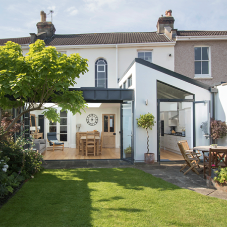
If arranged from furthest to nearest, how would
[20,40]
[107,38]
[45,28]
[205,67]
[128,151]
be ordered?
[20,40]
[45,28]
[107,38]
[205,67]
[128,151]

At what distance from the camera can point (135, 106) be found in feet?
27.1

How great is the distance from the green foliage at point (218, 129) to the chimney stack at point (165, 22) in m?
8.56

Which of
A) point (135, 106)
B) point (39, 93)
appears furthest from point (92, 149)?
point (39, 93)

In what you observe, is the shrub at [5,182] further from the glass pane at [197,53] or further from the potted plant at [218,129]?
the glass pane at [197,53]

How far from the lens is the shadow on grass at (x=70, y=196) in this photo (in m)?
3.61

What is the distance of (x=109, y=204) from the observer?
13.7 ft

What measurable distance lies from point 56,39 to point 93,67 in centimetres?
352

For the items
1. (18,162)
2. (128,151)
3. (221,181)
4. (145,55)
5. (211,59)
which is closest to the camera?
(221,181)

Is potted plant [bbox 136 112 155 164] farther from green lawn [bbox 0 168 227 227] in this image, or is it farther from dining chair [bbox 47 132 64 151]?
dining chair [bbox 47 132 64 151]

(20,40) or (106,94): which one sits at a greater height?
(20,40)

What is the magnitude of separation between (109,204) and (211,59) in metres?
11.5

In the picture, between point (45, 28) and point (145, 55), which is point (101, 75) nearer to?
point (145, 55)

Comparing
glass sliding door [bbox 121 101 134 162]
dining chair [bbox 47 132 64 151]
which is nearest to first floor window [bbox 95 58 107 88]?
dining chair [bbox 47 132 64 151]

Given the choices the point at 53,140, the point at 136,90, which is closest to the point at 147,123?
the point at 136,90
